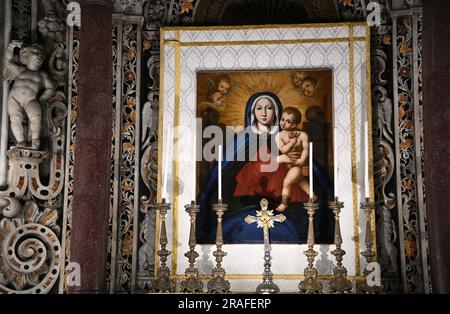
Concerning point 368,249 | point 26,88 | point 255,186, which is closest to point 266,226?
point 255,186

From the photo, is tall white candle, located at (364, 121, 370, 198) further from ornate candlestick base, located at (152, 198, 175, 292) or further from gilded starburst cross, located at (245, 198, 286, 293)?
ornate candlestick base, located at (152, 198, 175, 292)

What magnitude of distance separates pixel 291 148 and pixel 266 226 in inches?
44.8

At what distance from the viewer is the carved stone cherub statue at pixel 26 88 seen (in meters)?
8.80

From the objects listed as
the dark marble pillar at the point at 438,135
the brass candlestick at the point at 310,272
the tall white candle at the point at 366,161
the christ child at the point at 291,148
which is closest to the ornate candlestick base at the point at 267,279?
→ the brass candlestick at the point at 310,272

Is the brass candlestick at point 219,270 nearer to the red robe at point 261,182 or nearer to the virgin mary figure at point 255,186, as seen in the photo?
the virgin mary figure at point 255,186

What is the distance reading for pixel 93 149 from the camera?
7.85 meters

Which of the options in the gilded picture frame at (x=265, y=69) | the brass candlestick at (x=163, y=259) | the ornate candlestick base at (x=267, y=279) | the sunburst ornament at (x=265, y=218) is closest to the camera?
the ornate candlestick base at (x=267, y=279)

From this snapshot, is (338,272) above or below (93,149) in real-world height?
below

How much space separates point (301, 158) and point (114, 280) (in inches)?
93.4

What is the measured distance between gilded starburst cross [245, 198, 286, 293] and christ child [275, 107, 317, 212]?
0.33m

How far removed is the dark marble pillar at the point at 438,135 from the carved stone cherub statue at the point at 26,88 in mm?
4063

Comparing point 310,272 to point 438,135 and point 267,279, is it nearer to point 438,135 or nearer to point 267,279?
point 267,279
